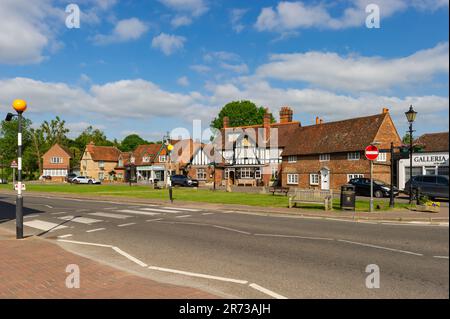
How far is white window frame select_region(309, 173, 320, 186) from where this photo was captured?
4278cm

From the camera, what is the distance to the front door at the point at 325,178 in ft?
136

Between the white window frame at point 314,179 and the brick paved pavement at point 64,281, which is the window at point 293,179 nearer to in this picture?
the white window frame at point 314,179

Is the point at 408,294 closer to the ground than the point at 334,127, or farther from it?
closer to the ground

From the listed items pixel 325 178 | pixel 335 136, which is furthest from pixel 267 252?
pixel 335 136

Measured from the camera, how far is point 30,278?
6914 mm

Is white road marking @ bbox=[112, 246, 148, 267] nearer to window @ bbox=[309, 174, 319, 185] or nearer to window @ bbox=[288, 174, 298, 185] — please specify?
window @ bbox=[309, 174, 319, 185]

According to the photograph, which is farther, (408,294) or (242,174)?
(242,174)

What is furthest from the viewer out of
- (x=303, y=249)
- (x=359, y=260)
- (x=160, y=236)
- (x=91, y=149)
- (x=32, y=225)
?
(x=91, y=149)

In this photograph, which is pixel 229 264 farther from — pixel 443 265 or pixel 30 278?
pixel 443 265

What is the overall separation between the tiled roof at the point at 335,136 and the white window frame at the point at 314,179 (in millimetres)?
2722

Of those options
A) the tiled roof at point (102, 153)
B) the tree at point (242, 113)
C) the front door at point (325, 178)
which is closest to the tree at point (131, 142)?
the tiled roof at point (102, 153)

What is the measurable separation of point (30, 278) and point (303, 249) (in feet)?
21.1
